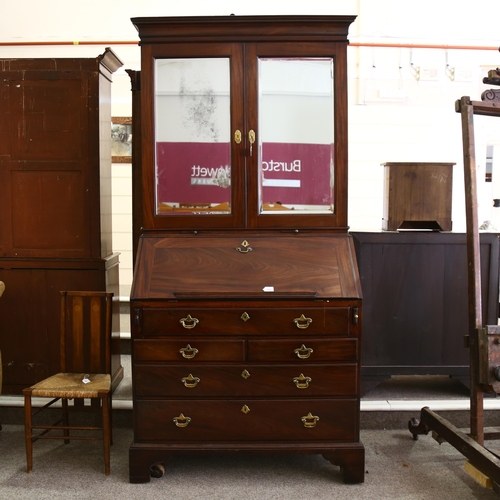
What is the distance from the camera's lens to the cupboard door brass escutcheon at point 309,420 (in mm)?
2684

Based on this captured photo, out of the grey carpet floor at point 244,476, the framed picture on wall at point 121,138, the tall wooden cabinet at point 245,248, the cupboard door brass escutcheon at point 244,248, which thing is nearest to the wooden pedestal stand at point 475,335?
the grey carpet floor at point 244,476

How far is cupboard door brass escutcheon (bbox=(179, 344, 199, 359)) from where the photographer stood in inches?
105

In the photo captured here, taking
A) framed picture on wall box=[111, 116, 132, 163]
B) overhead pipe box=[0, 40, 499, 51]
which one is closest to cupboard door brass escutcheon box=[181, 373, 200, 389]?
framed picture on wall box=[111, 116, 132, 163]

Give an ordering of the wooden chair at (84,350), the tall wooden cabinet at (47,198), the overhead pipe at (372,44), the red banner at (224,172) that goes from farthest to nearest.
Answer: the overhead pipe at (372,44), the tall wooden cabinet at (47,198), the wooden chair at (84,350), the red banner at (224,172)

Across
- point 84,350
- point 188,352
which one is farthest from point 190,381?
point 84,350

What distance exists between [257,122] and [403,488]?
180 centimetres

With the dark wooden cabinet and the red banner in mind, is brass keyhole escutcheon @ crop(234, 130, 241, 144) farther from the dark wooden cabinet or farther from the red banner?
the dark wooden cabinet

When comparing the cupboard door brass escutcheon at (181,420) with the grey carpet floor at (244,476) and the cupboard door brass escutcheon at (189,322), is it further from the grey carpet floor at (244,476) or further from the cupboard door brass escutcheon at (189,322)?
the cupboard door brass escutcheon at (189,322)

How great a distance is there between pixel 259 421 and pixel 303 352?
0.38m

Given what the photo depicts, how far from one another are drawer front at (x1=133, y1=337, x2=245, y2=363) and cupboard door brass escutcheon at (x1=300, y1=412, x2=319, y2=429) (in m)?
0.39

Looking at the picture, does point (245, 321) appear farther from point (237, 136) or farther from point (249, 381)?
point (237, 136)

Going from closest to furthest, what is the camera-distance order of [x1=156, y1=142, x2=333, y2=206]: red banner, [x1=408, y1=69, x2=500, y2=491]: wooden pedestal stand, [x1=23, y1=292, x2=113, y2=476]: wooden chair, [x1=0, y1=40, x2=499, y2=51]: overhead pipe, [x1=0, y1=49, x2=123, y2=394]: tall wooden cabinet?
[x1=408, y1=69, x2=500, y2=491]: wooden pedestal stand
[x1=156, y1=142, x2=333, y2=206]: red banner
[x1=23, y1=292, x2=113, y2=476]: wooden chair
[x1=0, y1=49, x2=123, y2=394]: tall wooden cabinet
[x1=0, y1=40, x2=499, y2=51]: overhead pipe

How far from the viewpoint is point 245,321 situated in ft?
8.75

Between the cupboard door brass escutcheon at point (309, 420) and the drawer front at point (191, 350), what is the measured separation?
0.39 meters
